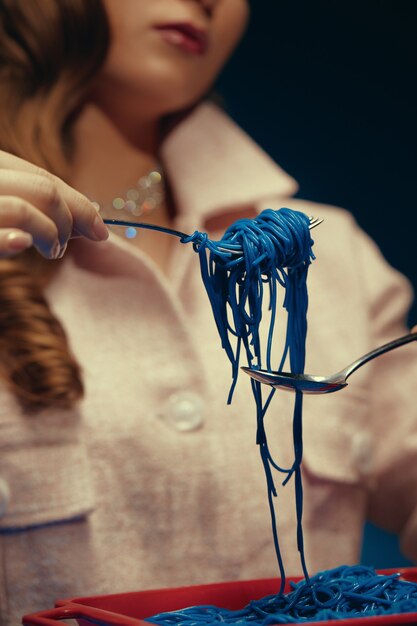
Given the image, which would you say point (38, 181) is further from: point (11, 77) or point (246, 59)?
point (246, 59)

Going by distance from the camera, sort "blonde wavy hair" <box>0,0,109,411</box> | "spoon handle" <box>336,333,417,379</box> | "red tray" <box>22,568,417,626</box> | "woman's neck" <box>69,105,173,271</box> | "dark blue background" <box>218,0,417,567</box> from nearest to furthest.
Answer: "red tray" <box>22,568,417,626</box> → "spoon handle" <box>336,333,417,379</box> → "blonde wavy hair" <box>0,0,109,411</box> → "woman's neck" <box>69,105,173,271</box> → "dark blue background" <box>218,0,417,567</box>

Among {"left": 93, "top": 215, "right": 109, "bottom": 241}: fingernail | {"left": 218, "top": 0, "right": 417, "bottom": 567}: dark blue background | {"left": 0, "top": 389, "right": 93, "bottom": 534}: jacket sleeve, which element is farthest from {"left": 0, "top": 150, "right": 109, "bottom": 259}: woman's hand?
{"left": 218, "top": 0, "right": 417, "bottom": 567}: dark blue background

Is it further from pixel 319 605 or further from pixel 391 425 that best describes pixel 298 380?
pixel 391 425

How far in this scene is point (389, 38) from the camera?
134 cm

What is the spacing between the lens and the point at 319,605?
0.51m

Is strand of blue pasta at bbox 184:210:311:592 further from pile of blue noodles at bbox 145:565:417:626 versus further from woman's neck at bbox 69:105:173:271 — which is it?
woman's neck at bbox 69:105:173:271

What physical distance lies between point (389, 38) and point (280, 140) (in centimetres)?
23

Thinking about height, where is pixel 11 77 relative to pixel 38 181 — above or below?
above

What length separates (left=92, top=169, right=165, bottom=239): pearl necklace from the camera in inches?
37.2

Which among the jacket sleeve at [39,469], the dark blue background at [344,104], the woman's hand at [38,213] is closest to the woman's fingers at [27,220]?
the woman's hand at [38,213]

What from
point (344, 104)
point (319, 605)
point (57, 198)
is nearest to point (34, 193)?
point (57, 198)

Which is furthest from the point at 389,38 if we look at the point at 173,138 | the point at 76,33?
the point at 76,33

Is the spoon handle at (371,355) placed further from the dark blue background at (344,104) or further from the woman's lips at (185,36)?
the dark blue background at (344,104)

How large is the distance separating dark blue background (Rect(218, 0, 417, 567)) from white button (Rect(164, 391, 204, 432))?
1.94 ft
